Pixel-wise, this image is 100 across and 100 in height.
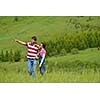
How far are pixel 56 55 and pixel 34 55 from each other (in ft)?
0.83

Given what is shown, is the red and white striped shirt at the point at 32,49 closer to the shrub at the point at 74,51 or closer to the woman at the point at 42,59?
the woman at the point at 42,59

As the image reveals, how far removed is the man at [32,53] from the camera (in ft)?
37.9

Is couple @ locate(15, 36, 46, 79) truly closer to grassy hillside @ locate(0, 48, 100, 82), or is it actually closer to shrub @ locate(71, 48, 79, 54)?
grassy hillside @ locate(0, 48, 100, 82)

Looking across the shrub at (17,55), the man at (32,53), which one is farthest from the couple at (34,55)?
the shrub at (17,55)

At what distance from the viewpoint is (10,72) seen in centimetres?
1157

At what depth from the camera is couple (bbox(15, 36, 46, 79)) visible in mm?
11562

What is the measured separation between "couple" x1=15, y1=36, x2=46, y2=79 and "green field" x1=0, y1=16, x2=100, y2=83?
0.05 m

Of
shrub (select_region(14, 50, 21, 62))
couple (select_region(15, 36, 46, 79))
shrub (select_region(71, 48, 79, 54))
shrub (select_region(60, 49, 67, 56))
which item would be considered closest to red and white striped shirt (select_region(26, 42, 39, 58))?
couple (select_region(15, 36, 46, 79))

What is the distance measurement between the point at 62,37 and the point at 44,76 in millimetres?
495

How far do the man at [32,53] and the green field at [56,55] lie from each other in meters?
0.05

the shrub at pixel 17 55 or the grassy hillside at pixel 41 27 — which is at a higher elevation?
the grassy hillside at pixel 41 27
